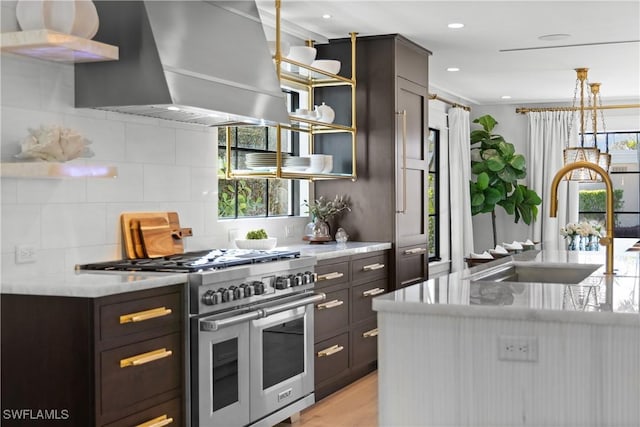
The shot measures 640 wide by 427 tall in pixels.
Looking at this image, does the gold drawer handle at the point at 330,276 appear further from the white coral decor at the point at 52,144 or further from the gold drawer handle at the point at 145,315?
the white coral decor at the point at 52,144

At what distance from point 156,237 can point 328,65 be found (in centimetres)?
197

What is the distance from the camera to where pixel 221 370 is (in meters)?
3.70

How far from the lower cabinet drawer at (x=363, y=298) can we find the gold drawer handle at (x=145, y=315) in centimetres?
211

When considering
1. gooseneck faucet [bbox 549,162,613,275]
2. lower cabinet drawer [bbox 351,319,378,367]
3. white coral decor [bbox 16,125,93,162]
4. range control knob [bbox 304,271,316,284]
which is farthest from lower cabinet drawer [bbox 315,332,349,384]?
gooseneck faucet [bbox 549,162,613,275]

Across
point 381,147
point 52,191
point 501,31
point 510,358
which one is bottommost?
point 510,358

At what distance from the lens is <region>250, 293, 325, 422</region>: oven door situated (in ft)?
13.1

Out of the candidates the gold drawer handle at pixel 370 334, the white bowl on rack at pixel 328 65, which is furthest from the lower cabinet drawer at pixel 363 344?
the white bowl on rack at pixel 328 65

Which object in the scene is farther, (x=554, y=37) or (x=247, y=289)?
(x=554, y=37)

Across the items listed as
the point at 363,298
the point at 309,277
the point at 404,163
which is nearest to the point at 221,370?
the point at 309,277

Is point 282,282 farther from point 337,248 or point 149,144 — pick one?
point 337,248

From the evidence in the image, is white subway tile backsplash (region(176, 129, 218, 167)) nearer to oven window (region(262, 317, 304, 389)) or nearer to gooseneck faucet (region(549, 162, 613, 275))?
oven window (region(262, 317, 304, 389))

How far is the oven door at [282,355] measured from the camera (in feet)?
13.1

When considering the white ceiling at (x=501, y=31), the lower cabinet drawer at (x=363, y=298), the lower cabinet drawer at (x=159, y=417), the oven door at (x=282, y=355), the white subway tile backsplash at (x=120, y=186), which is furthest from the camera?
the lower cabinet drawer at (x=363, y=298)

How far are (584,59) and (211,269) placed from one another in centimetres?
472
